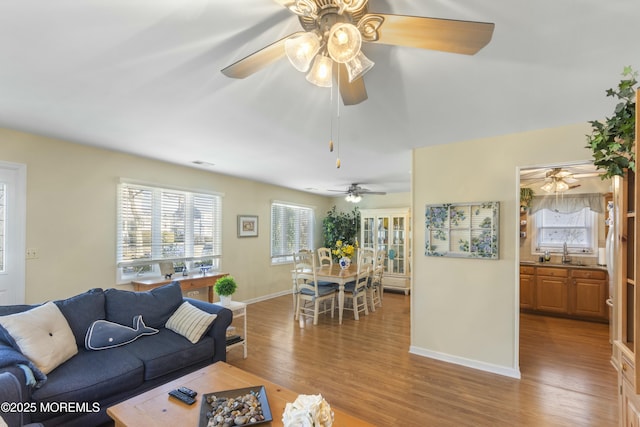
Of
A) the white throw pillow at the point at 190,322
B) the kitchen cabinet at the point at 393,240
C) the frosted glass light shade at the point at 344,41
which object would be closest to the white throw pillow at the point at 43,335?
the white throw pillow at the point at 190,322

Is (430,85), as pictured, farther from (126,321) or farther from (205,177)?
(205,177)

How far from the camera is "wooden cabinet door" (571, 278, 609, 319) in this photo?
14.6 feet

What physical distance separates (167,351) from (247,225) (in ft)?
11.7

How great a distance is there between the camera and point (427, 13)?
4.62ft

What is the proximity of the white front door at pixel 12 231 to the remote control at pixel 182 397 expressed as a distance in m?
2.59

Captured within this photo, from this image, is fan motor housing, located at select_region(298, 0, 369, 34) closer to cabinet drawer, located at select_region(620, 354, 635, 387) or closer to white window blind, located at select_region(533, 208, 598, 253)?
cabinet drawer, located at select_region(620, 354, 635, 387)

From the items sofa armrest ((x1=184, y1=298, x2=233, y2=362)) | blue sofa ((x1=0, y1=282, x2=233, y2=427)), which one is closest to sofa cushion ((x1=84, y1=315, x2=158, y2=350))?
blue sofa ((x1=0, y1=282, x2=233, y2=427))

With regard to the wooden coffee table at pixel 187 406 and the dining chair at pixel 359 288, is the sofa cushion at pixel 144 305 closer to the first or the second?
the wooden coffee table at pixel 187 406

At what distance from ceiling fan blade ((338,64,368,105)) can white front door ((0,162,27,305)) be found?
11.8ft

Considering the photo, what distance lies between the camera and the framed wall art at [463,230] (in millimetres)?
3086

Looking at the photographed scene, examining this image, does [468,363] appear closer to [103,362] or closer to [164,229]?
[103,362]

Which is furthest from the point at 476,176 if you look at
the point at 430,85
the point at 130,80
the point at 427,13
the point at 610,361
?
the point at 130,80

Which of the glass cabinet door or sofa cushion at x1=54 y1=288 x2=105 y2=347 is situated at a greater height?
the glass cabinet door

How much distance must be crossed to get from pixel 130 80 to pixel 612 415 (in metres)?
4.36
